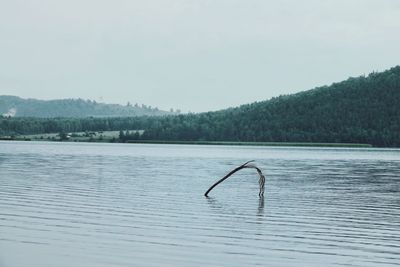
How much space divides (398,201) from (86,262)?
1188 inches

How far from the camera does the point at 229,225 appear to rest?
35000mm

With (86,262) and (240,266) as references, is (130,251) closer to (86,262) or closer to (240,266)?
(86,262)

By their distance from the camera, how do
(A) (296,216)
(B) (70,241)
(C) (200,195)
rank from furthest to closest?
(C) (200,195), (A) (296,216), (B) (70,241)

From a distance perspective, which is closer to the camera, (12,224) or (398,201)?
(12,224)

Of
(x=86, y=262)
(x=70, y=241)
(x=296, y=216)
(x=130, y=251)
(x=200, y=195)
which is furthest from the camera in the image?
(x=200, y=195)

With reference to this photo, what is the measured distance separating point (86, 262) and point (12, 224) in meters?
9.40

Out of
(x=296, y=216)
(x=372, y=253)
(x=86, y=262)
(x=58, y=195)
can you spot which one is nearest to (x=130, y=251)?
(x=86, y=262)

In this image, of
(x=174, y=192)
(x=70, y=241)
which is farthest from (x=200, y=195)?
(x=70, y=241)

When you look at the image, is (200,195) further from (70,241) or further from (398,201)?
(70,241)

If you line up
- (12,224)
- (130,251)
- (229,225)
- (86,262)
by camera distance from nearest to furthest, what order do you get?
(86,262) < (130,251) < (12,224) < (229,225)

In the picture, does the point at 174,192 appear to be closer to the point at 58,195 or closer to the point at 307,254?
the point at 58,195

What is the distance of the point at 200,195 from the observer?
51781mm

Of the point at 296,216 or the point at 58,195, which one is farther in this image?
the point at 58,195

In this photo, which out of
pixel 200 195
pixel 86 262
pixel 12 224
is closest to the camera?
pixel 86 262
